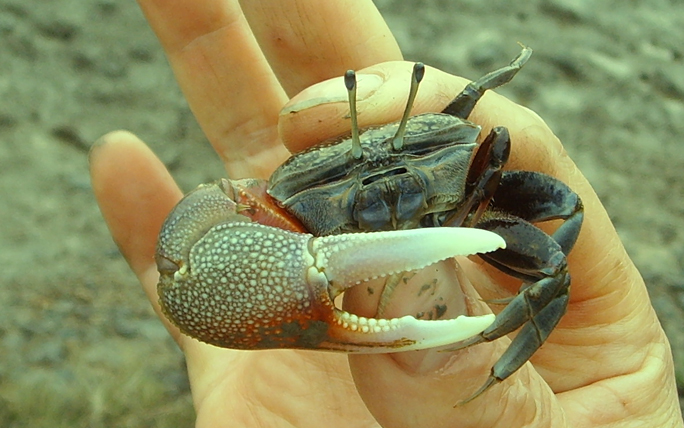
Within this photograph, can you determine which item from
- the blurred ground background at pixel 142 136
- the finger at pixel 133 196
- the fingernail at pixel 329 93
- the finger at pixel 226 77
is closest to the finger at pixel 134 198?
the finger at pixel 133 196

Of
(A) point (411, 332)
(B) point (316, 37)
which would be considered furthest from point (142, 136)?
(A) point (411, 332)

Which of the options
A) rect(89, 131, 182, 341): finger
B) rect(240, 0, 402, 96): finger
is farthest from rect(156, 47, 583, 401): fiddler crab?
rect(89, 131, 182, 341): finger

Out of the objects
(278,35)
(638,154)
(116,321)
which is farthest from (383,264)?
(638,154)

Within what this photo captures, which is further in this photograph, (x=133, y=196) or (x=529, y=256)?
(x=133, y=196)

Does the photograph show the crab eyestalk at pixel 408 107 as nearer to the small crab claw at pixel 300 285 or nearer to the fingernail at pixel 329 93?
the fingernail at pixel 329 93

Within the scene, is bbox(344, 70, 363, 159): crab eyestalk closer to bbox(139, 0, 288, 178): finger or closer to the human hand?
the human hand

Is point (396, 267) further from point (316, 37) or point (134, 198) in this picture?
point (134, 198)

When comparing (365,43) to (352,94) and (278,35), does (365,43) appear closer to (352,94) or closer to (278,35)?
(278,35)
